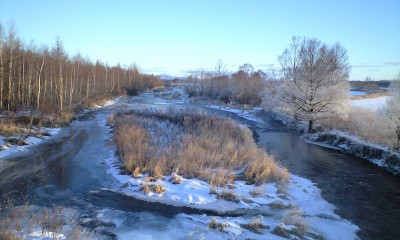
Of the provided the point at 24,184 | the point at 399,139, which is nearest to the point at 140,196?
the point at 24,184

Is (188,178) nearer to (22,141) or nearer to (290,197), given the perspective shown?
(290,197)

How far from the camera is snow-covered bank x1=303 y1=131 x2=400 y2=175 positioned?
58.4 ft

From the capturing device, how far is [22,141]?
1881 cm

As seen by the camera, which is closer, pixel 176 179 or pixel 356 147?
pixel 176 179

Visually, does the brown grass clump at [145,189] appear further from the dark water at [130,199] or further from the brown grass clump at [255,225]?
the brown grass clump at [255,225]

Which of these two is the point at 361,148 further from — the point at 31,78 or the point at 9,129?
the point at 31,78

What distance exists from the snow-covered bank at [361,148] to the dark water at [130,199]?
2.09 feet

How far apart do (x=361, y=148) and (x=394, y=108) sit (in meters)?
3.34

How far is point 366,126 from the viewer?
81.9 feet

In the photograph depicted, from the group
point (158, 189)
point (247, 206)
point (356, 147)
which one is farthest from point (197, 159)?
point (356, 147)

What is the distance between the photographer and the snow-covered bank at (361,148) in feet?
58.4

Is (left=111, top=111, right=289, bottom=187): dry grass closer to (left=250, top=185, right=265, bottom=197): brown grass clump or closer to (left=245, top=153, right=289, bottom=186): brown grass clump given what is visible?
(left=245, top=153, right=289, bottom=186): brown grass clump

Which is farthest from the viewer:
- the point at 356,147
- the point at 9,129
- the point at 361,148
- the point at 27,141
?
the point at 356,147

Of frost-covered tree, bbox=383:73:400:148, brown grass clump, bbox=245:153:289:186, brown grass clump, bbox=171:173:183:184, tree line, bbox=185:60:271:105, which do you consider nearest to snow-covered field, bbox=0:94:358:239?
brown grass clump, bbox=171:173:183:184
